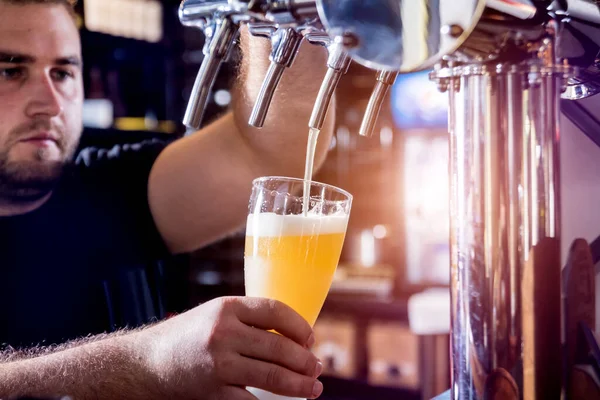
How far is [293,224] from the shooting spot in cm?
86

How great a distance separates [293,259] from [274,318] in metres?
0.14

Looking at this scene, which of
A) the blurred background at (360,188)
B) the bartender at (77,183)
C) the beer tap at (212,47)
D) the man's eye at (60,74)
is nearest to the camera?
the beer tap at (212,47)

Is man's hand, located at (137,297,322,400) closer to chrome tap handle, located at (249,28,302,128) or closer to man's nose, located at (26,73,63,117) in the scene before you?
chrome tap handle, located at (249,28,302,128)

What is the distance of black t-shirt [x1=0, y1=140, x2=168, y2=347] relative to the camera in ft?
5.98

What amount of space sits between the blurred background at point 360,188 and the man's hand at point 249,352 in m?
3.09

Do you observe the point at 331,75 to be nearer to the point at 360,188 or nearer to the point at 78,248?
the point at 78,248

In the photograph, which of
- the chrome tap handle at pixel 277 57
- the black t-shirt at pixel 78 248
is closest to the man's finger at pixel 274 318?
the chrome tap handle at pixel 277 57

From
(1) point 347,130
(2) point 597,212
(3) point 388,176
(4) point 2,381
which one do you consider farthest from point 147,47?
(2) point 597,212

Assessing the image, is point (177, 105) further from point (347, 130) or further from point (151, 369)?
point (151, 369)

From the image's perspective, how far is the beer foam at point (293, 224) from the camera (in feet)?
2.82

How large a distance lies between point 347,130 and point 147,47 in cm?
156

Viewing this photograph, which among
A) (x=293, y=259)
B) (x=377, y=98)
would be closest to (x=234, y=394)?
(x=293, y=259)

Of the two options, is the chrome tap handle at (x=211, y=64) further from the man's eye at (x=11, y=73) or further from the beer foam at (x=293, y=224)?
the man's eye at (x=11, y=73)

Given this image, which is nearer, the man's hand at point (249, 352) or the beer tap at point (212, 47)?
the beer tap at point (212, 47)
